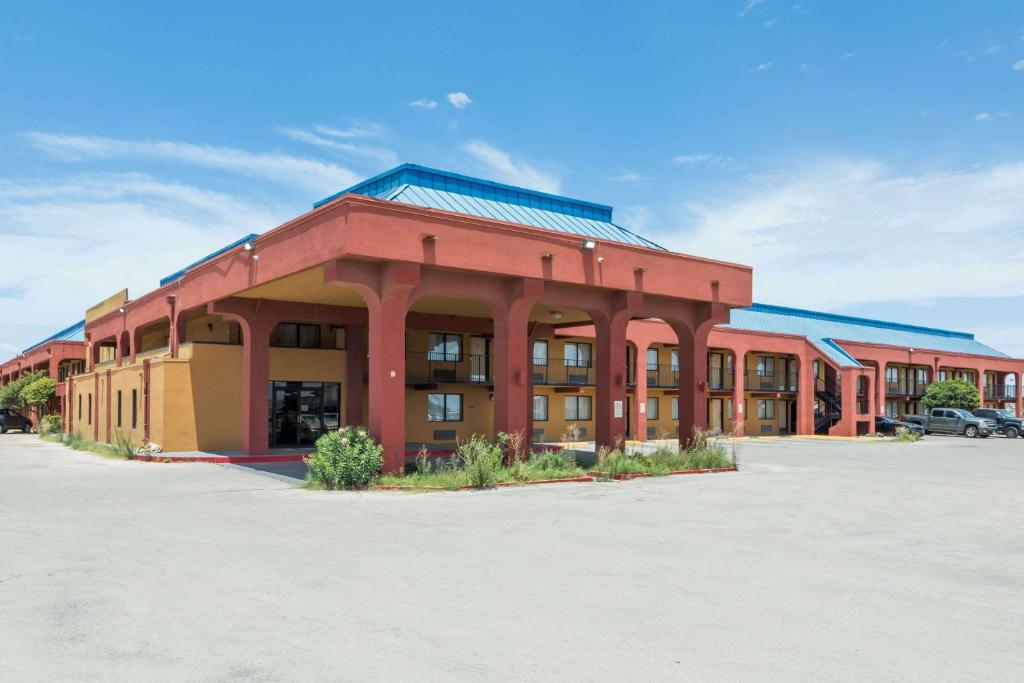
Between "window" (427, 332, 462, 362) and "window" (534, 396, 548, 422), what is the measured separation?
543 centimetres

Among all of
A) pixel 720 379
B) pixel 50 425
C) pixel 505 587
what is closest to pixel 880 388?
pixel 720 379

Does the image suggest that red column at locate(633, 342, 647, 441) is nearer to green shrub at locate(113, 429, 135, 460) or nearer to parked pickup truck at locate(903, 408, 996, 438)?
green shrub at locate(113, 429, 135, 460)

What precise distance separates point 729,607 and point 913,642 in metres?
1.62

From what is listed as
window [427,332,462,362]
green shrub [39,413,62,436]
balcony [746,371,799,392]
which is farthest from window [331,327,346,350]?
balcony [746,371,799,392]

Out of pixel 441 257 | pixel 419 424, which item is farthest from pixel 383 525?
pixel 419 424

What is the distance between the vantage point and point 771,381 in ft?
162

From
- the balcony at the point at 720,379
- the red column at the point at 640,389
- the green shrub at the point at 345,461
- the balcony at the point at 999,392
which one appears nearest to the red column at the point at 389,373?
the green shrub at the point at 345,461

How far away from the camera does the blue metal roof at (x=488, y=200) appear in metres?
23.6

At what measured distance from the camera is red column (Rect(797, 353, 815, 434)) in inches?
1914

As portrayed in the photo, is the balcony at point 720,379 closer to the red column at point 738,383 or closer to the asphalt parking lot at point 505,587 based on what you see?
the red column at point 738,383

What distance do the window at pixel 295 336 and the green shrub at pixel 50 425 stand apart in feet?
71.0

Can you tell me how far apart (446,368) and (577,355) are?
827 cm

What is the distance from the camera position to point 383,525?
12.6 meters

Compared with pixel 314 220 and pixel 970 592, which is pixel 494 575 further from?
pixel 314 220
